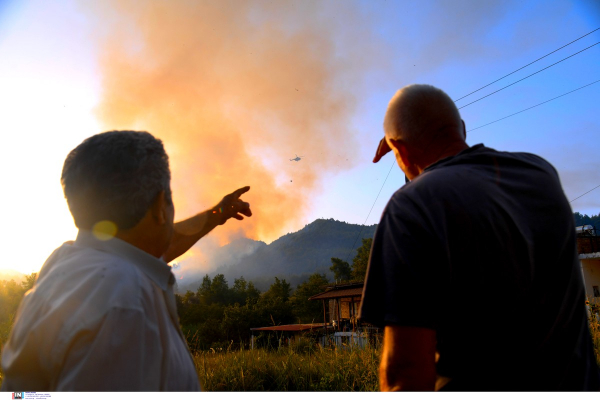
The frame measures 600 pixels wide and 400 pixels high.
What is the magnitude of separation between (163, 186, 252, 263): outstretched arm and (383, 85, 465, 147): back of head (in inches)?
57.9

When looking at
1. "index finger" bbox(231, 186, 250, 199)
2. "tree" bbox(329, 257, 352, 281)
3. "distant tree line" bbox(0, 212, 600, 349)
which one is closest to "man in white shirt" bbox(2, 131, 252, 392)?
"index finger" bbox(231, 186, 250, 199)

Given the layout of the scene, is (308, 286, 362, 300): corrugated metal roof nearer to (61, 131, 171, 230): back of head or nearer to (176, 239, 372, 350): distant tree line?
(176, 239, 372, 350): distant tree line

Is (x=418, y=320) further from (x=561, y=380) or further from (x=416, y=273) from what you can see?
(x=561, y=380)

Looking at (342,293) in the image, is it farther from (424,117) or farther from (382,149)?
(424,117)

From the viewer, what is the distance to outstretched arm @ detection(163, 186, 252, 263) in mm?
2354

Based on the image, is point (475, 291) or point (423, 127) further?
point (423, 127)

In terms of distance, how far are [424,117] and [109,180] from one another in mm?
1228

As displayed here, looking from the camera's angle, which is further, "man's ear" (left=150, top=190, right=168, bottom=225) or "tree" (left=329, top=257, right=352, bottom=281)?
"tree" (left=329, top=257, right=352, bottom=281)

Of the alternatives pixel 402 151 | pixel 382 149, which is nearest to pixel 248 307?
pixel 382 149

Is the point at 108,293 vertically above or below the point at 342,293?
above

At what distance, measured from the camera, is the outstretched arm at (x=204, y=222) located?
2.35m

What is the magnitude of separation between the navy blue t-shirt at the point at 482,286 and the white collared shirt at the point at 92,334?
2.20 feet

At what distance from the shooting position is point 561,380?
108cm

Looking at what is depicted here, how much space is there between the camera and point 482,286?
41.9 inches
